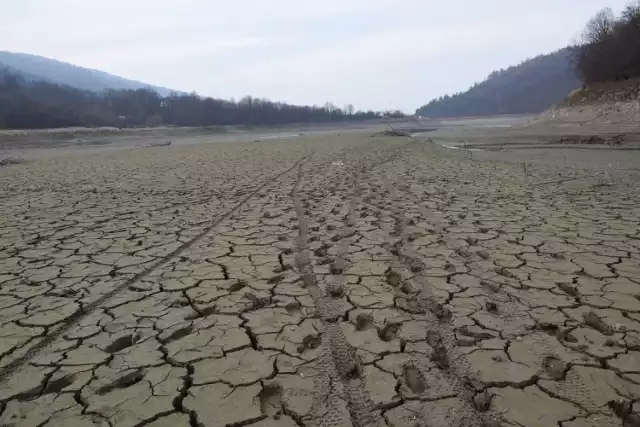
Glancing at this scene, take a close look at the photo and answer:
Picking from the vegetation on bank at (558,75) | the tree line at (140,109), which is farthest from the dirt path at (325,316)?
the tree line at (140,109)

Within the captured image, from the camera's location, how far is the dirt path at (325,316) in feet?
5.84

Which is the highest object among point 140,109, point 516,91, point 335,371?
point 516,91

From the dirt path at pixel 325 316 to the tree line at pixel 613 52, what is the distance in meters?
23.1

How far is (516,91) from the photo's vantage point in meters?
96.4

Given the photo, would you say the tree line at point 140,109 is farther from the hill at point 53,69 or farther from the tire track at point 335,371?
the hill at point 53,69

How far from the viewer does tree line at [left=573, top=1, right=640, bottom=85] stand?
2306 centimetres

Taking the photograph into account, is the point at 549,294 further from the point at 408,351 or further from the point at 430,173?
the point at 430,173

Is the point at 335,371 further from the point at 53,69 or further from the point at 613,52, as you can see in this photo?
the point at 53,69

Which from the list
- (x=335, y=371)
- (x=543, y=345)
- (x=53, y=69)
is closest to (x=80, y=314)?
(x=335, y=371)

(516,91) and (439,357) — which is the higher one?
(516,91)

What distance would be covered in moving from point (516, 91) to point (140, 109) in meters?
81.0

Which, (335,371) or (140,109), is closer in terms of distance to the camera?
(335,371)

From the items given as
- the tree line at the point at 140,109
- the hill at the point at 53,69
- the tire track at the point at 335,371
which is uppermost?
the hill at the point at 53,69

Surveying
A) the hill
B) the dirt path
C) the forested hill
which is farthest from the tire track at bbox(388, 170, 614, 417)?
the hill
